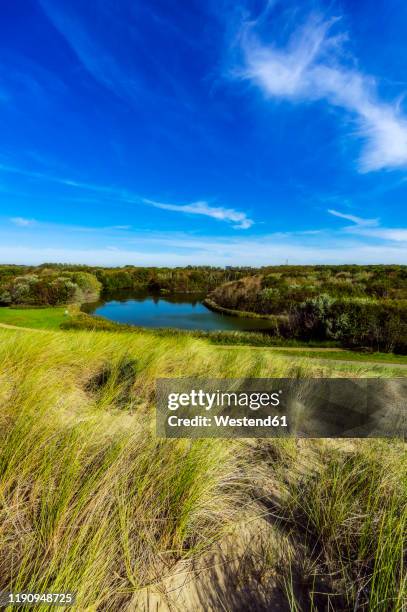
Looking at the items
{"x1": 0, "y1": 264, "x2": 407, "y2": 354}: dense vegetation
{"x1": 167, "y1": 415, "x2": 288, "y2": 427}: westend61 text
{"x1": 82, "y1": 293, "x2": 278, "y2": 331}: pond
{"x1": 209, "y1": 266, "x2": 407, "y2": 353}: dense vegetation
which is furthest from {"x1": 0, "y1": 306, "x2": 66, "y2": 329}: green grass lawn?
{"x1": 167, "y1": 415, "x2": 288, "y2": 427}: westend61 text

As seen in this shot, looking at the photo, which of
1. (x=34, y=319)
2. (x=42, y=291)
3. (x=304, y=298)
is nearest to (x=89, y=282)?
(x=42, y=291)

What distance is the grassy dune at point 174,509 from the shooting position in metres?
1.55

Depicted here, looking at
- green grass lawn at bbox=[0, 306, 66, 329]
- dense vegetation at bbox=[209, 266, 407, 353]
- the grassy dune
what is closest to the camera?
the grassy dune

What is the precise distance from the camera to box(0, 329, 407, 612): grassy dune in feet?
5.08

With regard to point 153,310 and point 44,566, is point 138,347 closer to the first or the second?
point 44,566

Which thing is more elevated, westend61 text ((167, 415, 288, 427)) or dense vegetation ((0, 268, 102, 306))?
westend61 text ((167, 415, 288, 427))

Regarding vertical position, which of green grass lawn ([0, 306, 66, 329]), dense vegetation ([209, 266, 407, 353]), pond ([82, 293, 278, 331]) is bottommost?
pond ([82, 293, 278, 331])

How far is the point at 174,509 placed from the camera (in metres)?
1.95

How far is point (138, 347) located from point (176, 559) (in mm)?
4213

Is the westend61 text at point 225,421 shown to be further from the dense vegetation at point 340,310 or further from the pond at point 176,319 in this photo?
the pond at point 176,319

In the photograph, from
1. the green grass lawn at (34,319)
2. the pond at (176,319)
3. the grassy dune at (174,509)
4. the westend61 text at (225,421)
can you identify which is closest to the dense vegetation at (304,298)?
the pond at (176,319)

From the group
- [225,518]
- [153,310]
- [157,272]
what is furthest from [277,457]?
[157,272]

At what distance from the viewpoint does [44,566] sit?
1514mm

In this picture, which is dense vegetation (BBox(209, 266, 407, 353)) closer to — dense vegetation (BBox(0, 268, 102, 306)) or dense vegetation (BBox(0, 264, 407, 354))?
dense vegetation (BBox(0, 264, 407, 354))
